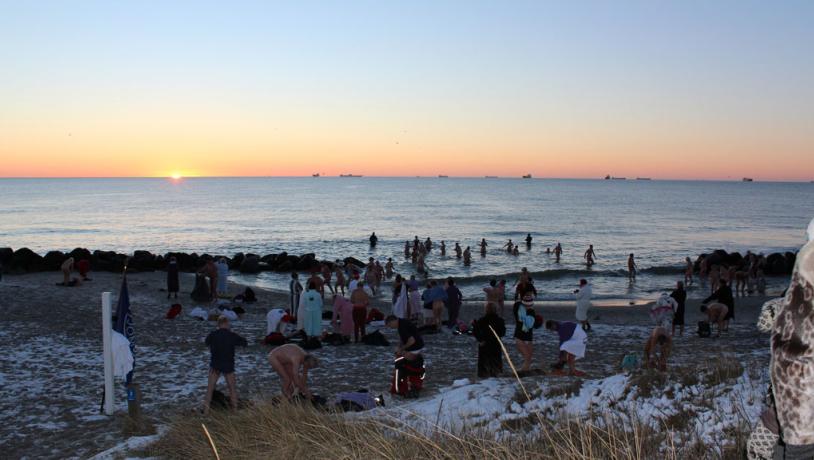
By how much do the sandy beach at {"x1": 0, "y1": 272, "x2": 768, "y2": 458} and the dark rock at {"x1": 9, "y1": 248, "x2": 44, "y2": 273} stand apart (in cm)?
692

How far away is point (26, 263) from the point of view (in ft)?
86.3

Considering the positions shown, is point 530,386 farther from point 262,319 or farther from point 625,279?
point 625,279

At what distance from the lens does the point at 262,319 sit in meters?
17.3

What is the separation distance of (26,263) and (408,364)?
2331 cm

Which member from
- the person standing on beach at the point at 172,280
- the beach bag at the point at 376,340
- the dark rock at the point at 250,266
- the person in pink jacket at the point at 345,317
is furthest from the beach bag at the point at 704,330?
the dark rock at the point at 250,266

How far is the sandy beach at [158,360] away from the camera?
8219 millimetres

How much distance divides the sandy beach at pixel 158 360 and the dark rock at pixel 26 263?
6925mm

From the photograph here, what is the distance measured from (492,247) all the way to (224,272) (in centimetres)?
3043

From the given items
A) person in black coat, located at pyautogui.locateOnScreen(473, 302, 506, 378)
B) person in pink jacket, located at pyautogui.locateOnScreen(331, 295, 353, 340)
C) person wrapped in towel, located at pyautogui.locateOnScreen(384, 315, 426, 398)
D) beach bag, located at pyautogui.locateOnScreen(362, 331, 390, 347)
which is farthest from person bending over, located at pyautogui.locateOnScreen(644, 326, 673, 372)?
person in pink jacket, located at pyautogui.locateOnScreen(331, 295, 353, 340)

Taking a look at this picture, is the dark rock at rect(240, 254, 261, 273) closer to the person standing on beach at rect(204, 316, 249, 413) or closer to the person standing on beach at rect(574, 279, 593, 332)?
the person standing on beach at rect(574, 279, 593, 332)

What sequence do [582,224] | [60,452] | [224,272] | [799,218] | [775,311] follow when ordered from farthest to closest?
[799,218] → [582,224] → [224,272] → [60,452] → [775,311]

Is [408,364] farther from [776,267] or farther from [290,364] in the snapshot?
[776,267]

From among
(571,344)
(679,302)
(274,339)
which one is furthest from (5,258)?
(679,302)

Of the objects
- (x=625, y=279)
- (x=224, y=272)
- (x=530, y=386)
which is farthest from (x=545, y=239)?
(x=530, y=386)
